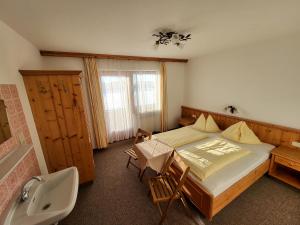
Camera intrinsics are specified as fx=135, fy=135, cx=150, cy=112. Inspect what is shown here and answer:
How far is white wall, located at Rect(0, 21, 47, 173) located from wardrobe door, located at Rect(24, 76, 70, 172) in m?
0.06

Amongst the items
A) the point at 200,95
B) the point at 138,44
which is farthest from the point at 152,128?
the point at 138,44

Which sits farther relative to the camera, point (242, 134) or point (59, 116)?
point (242, 134)

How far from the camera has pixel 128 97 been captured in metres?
3.66

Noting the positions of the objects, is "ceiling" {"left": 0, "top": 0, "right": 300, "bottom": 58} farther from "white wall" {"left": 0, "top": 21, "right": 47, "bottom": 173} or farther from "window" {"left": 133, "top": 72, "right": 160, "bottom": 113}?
"window" {"left": 133, "top": 72, "right": 160, "bottom": 113}

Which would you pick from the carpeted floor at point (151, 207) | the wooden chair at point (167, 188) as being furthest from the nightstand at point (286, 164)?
the wooden chair at point (167, 188)

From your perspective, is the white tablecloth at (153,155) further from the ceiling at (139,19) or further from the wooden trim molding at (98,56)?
the wooden trim molding at (98,56)

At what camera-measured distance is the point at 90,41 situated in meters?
2.18

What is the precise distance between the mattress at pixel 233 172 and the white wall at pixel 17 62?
2232mm

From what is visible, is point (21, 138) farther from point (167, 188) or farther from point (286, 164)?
point (286, 164)

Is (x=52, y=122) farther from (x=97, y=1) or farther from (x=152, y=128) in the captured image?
(x=152, y=128)

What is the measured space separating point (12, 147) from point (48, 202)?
25.8 inches

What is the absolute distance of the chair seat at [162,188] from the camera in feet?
5.35

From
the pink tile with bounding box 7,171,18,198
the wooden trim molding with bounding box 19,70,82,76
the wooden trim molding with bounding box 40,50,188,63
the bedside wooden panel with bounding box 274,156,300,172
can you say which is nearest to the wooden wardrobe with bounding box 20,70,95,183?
the wooden trim molding with bounding box 19,70,82,76

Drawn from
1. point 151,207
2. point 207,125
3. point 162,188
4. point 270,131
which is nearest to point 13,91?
point 162,188
